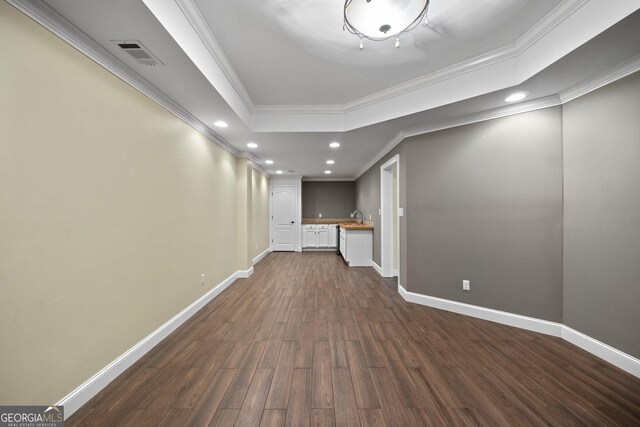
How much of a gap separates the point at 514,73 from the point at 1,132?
146 inches

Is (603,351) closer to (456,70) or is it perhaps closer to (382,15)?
(456,70)

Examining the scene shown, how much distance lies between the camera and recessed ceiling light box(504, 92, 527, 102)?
2.29 m

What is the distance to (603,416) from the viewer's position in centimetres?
142

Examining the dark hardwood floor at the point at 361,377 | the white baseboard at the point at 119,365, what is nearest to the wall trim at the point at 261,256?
the white baseboard at the point at 119,365

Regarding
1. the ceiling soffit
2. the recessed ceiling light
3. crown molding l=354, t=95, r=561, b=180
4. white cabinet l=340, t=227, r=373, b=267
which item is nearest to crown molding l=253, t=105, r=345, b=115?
the ceiling soffit

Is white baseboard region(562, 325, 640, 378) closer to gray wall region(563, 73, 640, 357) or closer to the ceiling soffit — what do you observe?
gray wall region(563, 73, 640, 357)

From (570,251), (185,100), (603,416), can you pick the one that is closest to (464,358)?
(603,416)

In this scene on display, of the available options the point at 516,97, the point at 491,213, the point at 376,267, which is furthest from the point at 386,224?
the point at 516,97

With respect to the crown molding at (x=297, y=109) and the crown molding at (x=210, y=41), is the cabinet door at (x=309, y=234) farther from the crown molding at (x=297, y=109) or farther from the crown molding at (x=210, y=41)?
the crown molding at (x=210, y=41)

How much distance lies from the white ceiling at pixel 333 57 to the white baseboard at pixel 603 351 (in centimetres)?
233

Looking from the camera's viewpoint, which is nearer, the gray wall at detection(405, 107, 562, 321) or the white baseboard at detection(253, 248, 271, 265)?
the gray wall at detection(405, 107, 562, 321)

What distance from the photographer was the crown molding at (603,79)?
1764mm

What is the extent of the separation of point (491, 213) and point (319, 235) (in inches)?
210

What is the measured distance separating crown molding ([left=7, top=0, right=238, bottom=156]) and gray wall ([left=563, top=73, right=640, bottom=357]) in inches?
160
